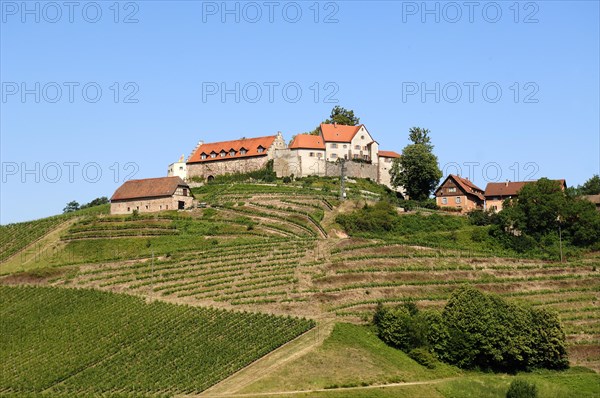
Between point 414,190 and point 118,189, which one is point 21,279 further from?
point 414,190

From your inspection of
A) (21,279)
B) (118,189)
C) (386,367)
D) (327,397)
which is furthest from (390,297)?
(118,189)

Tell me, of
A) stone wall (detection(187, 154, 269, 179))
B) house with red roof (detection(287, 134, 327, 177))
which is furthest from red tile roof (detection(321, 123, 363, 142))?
stone wall (detection(187, 154, 269, 179))

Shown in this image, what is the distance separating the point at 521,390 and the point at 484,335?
7.50 metres

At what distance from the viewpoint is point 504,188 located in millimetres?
117625

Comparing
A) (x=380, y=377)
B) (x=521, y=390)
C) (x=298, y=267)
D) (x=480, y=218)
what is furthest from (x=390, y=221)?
(x=521, y=390)

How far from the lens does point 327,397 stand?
61.4 meters

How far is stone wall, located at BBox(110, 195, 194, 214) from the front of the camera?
361ft

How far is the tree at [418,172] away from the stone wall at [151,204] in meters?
26.5

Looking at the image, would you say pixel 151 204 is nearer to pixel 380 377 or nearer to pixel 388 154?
pixel 388 154

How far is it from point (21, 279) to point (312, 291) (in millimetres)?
30565

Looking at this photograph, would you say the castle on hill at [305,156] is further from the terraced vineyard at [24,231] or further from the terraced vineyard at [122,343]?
the terraced vineyard at [122,343]

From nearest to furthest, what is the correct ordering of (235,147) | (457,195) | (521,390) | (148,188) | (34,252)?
(521,390), (34,252), (148,188), (457,195), (235,147)

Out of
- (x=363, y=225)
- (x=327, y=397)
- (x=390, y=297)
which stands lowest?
(x=327, y=397)

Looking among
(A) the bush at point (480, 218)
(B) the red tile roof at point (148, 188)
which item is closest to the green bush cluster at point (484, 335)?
(A) the bush at point (480, 218)
